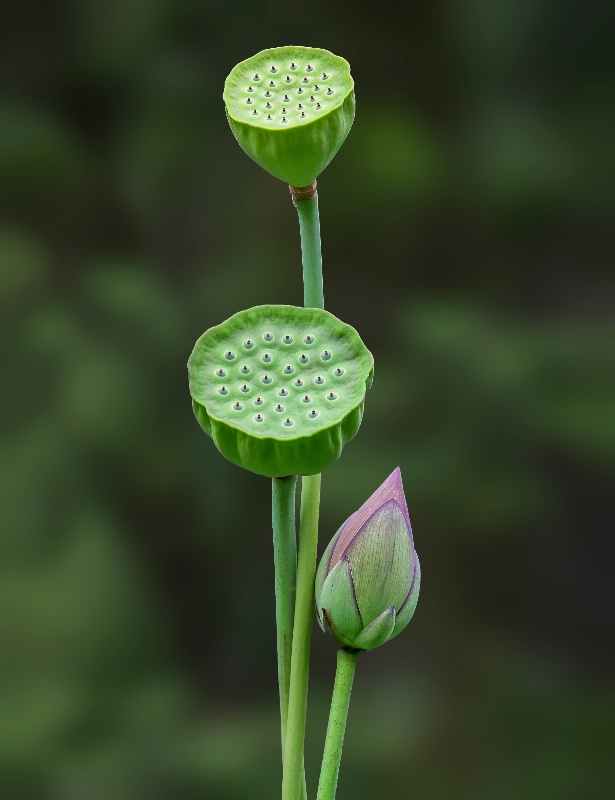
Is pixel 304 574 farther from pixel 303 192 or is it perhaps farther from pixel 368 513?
pixel 303 192

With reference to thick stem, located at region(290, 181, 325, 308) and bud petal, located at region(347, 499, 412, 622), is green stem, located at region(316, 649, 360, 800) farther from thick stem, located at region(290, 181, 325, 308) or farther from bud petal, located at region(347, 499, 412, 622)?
thick stem, located at region(290, 181, 325, 308)

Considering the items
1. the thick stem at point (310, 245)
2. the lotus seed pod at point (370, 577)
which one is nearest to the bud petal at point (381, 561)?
the lotus seed pod at point (370, 577)

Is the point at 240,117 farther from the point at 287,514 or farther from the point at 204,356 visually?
the point at 287,514

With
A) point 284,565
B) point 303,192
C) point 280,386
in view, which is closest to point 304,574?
point 284,565

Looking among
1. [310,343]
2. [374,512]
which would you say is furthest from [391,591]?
[310,343]

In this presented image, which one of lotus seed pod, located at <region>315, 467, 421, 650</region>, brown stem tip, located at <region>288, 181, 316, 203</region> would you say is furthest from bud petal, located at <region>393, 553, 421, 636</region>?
brown stem tip, located at <region>288, 181, 316, 203</region>

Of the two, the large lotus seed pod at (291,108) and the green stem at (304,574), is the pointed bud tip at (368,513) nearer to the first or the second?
the green stem at (304,574)
